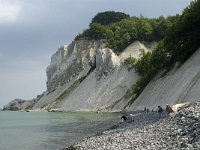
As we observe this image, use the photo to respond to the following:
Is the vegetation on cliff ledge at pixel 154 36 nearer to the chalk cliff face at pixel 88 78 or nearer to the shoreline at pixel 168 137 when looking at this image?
the chalk cliff face at pixel 88 78

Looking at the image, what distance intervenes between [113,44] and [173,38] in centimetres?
4364

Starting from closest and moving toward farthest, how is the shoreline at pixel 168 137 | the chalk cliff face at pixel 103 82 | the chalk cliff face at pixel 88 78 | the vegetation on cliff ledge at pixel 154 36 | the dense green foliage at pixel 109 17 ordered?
the shoreline at pixel 168 137 → the chalk cliff face at pixel 103 82 → the vegetation on cliff ledge at pixel 154 36 → the chalk cliff face at pixel 88 78 → the dense green foliage at pixel 109 17

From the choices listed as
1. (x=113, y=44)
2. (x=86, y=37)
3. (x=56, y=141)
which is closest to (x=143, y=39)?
(x=113, y=44)

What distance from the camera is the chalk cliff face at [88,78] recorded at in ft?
312

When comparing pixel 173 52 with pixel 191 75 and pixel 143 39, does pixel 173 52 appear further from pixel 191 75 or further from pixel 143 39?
pixel 143 39

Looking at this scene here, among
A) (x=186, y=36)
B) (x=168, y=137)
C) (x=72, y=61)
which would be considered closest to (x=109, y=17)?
(x=72, y=61)

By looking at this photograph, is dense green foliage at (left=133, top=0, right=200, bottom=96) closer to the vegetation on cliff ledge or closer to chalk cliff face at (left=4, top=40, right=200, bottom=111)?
the vegetation on cliff ledge

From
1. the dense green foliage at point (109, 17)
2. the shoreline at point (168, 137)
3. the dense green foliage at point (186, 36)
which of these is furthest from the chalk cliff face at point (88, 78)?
the shoreline at point (168, 137)

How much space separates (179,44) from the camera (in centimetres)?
6931

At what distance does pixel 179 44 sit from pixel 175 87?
47.5ft

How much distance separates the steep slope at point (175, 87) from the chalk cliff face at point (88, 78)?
13970 mm

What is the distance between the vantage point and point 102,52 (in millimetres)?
108250

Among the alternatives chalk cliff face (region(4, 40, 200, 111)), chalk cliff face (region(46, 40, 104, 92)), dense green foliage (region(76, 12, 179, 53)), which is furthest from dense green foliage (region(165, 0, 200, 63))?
chalk cliff face (region(46, 40, 104, 92))

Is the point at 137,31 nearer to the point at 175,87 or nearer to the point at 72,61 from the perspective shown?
the point at 72,61
